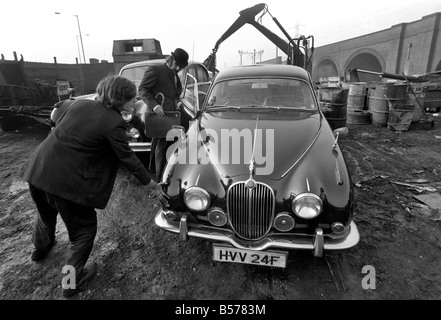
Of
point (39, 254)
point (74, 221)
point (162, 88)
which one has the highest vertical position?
point (162, 88)

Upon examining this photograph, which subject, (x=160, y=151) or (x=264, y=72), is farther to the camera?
(x=160, y=151)

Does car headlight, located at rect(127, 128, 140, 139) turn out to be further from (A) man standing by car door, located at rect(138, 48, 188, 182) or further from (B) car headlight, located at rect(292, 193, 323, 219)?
(B) car headlight, located at rect(292, 193, 323, 219)

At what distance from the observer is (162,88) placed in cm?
397

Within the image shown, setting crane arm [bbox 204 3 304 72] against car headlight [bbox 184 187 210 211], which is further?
crane arm [bbox 204 3 304 72]

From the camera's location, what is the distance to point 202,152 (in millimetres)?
2717

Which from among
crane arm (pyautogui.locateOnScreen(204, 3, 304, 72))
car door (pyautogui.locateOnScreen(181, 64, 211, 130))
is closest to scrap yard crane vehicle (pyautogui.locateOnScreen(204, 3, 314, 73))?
crane arm (pyautogui.locateOnScreen(204, 3, 304, 72))

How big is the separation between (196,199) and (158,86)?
7.56 ft

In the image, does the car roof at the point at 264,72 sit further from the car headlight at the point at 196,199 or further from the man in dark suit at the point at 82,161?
the car headlight at the point at 196,199

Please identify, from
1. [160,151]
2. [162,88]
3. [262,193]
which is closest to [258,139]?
[262,193]

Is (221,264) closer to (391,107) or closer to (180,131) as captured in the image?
(180,131)

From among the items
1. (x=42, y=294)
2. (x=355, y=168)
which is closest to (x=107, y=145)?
(x=42, y=294)

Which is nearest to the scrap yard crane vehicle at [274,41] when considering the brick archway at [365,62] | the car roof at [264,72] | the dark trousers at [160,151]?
the car roof at [264,72]

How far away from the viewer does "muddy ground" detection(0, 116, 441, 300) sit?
2.35 m

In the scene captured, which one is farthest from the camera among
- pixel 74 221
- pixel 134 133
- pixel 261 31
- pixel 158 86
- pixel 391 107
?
pixel 261 31
